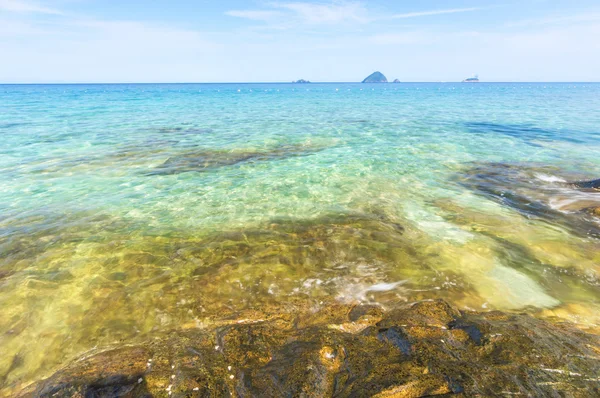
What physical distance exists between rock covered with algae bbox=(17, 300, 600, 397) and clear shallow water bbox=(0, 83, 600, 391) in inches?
37.8

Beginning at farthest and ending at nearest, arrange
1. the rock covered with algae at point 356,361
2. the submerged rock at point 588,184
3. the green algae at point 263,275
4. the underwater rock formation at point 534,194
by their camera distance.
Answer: the submerged rock at point 588,184
the underwater rock formation at point 534,194
the green algae at point 263,275
the rock covered with algae at point 356,361

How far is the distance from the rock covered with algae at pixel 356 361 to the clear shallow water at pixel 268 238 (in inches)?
37.8

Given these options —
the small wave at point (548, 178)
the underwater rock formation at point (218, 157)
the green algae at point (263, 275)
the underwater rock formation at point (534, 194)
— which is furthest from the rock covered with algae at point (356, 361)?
the underwater rock formation at point (218, 157)

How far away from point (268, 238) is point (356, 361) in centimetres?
534

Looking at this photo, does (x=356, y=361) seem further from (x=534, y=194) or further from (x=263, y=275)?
(x=534, y=194)

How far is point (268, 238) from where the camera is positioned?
9.41 meters

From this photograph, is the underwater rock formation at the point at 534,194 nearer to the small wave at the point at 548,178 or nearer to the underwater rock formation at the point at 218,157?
the small wave at the point at 548,178

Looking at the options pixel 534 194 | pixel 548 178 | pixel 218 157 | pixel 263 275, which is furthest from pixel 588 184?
pixel 218 157

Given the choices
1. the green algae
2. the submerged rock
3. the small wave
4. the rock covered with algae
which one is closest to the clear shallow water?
the green algae

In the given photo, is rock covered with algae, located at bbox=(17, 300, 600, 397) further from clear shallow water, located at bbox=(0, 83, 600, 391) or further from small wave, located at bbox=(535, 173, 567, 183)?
small wave, located at bbox=(535, 173, 567, 183)

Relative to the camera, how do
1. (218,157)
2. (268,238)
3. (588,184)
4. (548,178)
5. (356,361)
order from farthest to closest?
1. (218,157)
2. (548,178)
3. (588,184)
4. (268,238)
5. (356,361)

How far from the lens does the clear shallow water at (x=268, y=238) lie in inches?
255

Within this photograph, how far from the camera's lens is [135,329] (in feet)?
19.4

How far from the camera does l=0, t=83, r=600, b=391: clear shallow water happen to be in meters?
6.48
